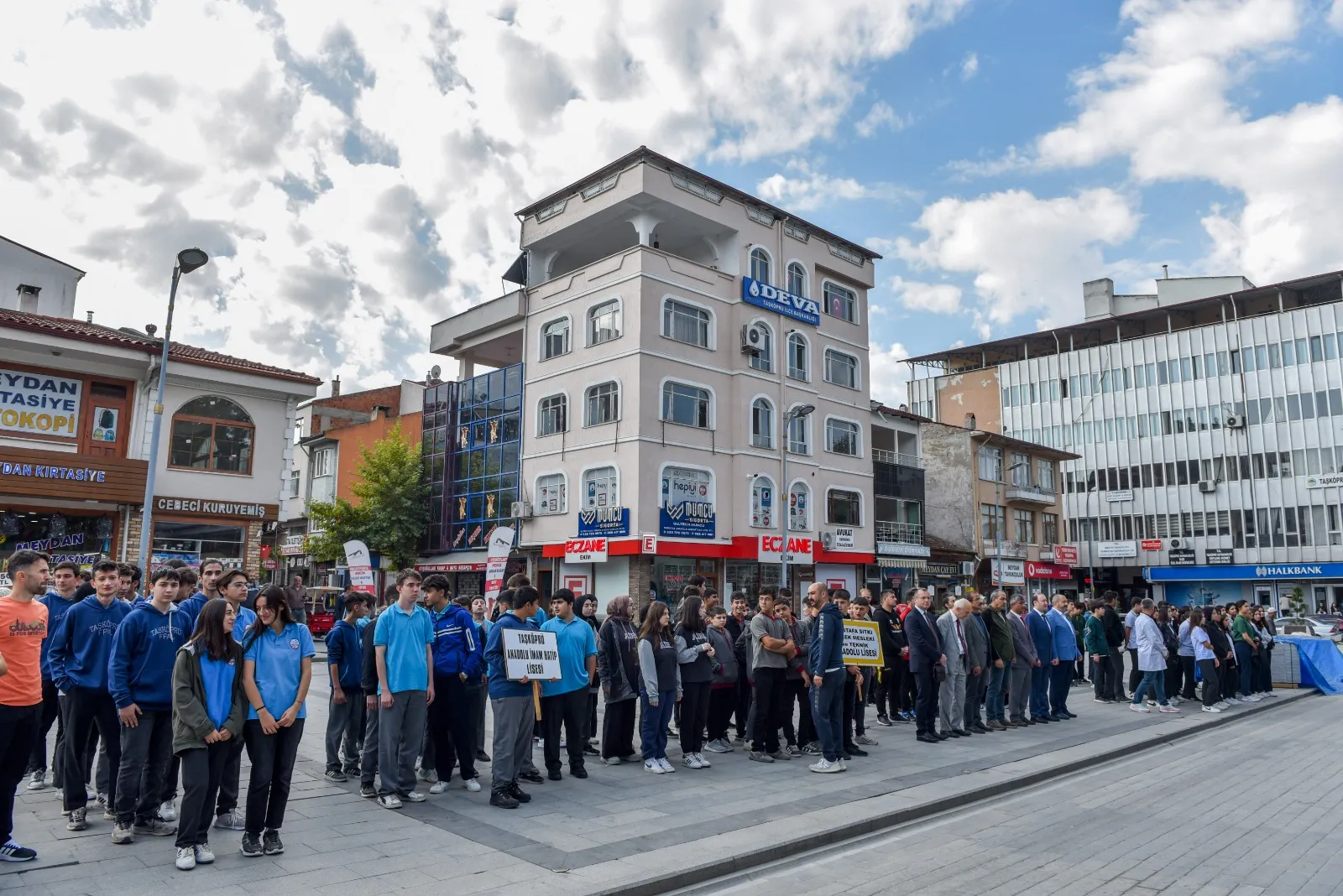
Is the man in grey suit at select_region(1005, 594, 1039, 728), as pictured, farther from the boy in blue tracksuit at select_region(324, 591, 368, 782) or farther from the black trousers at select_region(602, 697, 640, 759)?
the boy in blue tracksuit at select_region(324, 591, 368, 782)

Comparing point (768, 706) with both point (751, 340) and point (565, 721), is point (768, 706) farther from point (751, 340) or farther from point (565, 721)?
point (751, 340)

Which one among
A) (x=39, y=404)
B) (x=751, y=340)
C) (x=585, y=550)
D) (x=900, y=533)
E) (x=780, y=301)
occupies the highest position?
(x=780, y=301)

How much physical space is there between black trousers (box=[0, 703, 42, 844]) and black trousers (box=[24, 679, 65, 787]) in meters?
1.27

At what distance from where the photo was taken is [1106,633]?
1716 centimetres

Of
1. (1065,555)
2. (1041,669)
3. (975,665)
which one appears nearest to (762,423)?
(1041,669)

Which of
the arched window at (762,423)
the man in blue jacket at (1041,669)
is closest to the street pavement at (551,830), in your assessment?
the man in blue jacket at (1041,669)

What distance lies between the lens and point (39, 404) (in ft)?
68.7

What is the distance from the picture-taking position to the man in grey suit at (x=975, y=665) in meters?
13.1

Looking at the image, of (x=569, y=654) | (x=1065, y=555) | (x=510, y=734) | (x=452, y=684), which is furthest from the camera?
(x=1065, y=555)

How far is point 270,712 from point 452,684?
2607 millimetres

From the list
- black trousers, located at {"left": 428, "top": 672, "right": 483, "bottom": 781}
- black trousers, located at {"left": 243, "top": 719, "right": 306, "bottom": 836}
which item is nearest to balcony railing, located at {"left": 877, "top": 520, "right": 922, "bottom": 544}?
black trousers, located at {"left": 428, "top": 672, "right": 483, "bottom": 781}

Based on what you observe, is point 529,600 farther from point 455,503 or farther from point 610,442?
point 455,503

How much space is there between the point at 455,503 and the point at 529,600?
102ft

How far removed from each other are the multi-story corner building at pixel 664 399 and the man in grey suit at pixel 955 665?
1718 centimetres
